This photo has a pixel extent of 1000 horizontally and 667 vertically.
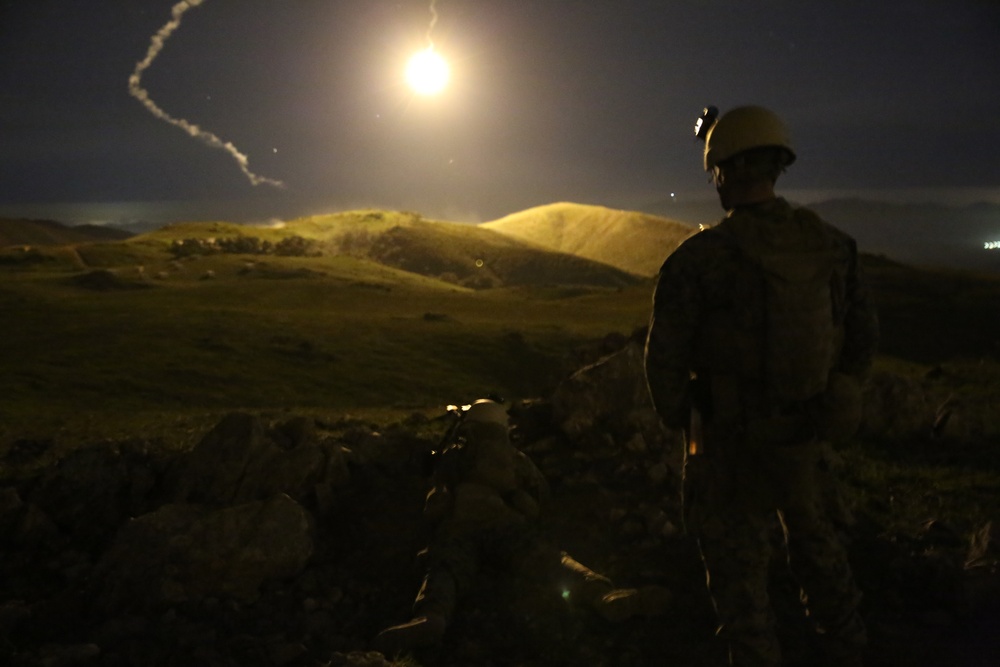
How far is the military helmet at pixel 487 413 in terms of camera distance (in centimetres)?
606

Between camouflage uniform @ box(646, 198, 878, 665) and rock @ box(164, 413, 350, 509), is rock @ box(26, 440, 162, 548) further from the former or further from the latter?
camouflage uniform @ box(646, 198, 878, 665)

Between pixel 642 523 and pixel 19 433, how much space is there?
8.59 metres

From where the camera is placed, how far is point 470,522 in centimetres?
536

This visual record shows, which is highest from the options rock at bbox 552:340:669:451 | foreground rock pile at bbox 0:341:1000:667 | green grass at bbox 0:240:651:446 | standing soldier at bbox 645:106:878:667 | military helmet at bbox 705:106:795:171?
military helmet at bbox 705:106:795:171

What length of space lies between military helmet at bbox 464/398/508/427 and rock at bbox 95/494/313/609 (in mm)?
1599

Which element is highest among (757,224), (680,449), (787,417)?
(757,224)

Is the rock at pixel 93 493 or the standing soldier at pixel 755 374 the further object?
the rock at pixel 93 493

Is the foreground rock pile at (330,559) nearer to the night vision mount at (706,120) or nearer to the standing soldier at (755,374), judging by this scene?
the standing soldier at (755,374)

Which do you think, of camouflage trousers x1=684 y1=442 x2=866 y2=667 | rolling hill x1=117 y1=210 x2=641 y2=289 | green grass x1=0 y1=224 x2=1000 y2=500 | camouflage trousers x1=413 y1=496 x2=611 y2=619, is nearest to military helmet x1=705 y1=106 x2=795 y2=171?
camouflage trousers x1=684 y1=442 x2=866 y2=667

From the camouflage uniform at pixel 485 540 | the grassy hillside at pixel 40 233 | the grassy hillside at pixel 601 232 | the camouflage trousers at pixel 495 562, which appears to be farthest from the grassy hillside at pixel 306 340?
the grassy hillside at pixel 40 233

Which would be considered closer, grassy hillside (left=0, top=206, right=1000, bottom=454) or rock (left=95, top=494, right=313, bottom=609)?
rock (left=95, top=494, right=313, bottom=609)

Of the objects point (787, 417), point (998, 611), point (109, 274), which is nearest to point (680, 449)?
point (998, 611)

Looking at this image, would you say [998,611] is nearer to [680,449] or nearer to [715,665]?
[715,665]

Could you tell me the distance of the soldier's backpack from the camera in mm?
3215
